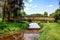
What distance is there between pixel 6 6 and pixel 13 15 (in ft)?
8.51

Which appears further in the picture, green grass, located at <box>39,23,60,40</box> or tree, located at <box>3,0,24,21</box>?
tree, located at <box>3,0,24,21</box>

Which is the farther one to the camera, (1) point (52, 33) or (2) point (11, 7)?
(2) point (11, 7)

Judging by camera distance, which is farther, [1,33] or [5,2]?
[5,2]

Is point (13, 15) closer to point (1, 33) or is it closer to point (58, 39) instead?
point (1, 33)

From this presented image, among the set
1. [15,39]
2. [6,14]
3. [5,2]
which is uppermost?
[5,2]

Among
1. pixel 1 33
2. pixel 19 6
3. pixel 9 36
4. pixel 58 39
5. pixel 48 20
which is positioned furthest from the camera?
pixel 48 20

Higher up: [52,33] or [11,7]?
[11,7]

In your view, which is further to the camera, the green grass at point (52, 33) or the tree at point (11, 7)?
the tree at point (11, 7)

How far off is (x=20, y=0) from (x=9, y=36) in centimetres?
1061

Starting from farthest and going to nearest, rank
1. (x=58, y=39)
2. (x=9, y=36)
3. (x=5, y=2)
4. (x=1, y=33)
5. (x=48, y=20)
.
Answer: (x=48, y=20), (x=5, y=2), (x=9, y=36), (x=1, y=33), (x=58, y=39)

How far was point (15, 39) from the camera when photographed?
49.2 ft

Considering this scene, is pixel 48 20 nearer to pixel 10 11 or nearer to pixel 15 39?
pixel 10 11

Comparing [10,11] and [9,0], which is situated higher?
[9,0]

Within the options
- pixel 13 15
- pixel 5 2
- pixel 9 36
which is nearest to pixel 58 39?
pixel 9 36
